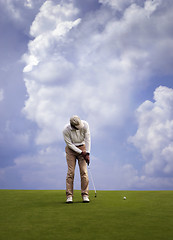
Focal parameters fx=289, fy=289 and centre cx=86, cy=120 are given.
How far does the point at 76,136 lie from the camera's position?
6.79 metres

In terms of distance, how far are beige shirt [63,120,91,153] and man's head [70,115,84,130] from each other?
11 centimetres

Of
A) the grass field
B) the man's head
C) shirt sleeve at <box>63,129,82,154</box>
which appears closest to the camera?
the grass field

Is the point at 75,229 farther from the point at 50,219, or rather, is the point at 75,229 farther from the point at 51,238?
the point at 50,219

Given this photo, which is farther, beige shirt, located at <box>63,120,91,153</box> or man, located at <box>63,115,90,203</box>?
beige shirt, located at <box>63,120,91,153</box>

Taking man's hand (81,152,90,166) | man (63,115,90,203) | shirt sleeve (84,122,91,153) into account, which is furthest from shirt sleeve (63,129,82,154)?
shirt sleeve (84,122,91,153)

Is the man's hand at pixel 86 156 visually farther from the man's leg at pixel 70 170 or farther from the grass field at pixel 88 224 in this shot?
the grass field at pixel 88 224

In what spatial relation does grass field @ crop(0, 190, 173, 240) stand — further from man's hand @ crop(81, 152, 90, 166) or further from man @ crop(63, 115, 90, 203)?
man's hand @ crop(81, 152, 90, 166)

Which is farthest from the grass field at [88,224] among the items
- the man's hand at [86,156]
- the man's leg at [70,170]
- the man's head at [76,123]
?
the man's head at [76,123]

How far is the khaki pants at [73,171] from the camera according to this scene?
662 cm

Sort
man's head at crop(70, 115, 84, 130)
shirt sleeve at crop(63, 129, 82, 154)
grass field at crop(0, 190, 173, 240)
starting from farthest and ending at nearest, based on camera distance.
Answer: shirt sleeve at crop(63, 129, 82, 154) < man's head at crop(70, 115, 84, 130) < grass field at crop(0, 190, 173, 240)

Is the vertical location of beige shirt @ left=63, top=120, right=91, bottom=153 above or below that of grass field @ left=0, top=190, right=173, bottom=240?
above

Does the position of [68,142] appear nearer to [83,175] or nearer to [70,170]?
[70,170]

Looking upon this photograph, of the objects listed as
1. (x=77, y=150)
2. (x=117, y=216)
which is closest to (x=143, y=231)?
(x=117, y=216)

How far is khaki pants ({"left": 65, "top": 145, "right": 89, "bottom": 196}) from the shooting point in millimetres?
6625
